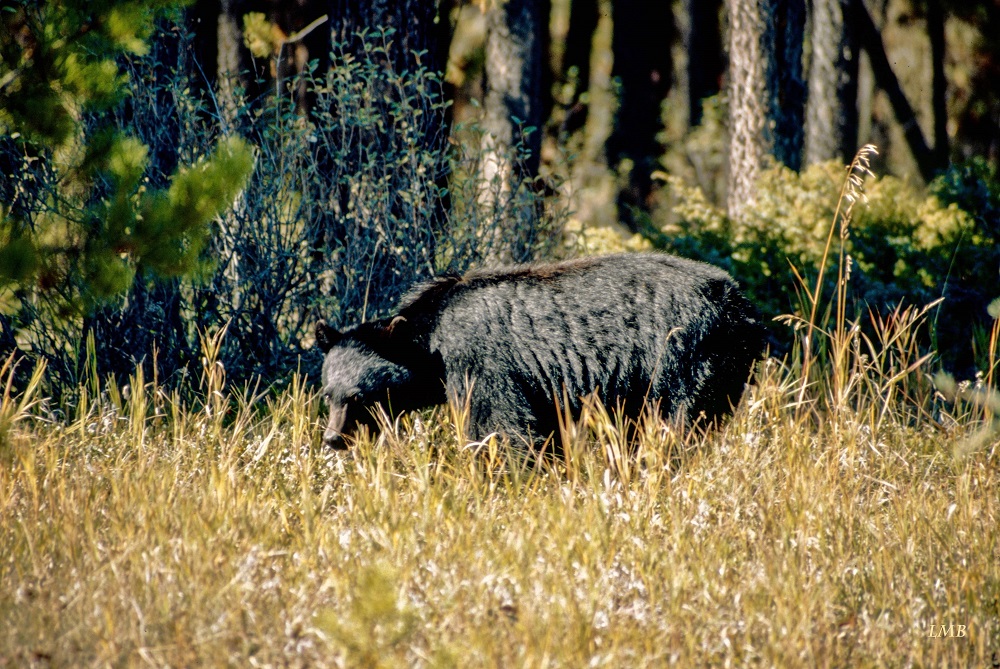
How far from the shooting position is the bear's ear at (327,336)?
4.70 meters

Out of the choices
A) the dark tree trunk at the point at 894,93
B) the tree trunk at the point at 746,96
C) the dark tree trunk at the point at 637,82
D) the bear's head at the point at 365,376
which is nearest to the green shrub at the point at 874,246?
the tree trunk at the point at 746,96

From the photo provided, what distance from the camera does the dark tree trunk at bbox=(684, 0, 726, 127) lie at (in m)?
14.2

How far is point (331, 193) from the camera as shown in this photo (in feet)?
19.7

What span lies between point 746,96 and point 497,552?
706 cm

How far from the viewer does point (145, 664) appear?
287 cm

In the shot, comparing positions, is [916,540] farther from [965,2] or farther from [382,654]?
[965,2]

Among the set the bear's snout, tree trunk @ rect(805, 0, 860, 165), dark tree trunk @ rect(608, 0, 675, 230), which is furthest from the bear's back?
dark tree trunk @ rect(608, 0, 675, 230)

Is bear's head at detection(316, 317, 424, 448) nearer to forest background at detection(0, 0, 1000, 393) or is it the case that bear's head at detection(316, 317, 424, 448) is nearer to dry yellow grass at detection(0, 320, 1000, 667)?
dry yellow grass at detection(0, 320, 1000, 667)

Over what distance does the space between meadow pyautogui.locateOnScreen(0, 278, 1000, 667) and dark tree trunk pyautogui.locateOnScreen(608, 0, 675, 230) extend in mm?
9876

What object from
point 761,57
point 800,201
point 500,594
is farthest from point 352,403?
point 761,57

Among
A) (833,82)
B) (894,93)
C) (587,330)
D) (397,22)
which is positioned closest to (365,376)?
(587,330)

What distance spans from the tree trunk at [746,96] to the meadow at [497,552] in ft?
16.9

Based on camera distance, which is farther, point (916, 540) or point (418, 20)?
point (418, 20)

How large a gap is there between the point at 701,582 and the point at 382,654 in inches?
45.0
